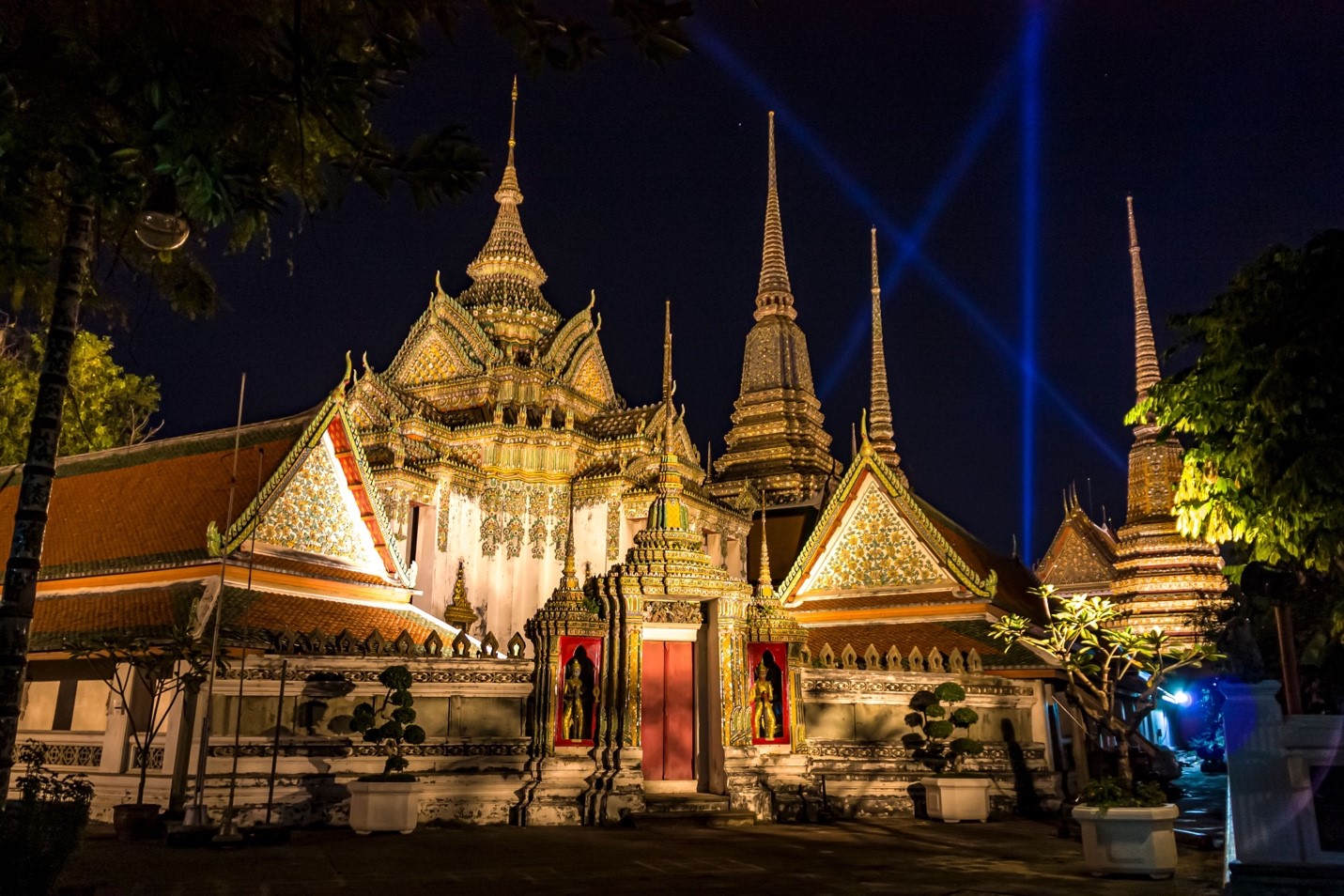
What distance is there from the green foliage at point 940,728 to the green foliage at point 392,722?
22.9 feet

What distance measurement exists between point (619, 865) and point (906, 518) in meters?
11.6

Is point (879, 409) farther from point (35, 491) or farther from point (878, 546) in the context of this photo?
point (35, 491)

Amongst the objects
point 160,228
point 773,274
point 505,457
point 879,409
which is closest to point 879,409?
point 879,409

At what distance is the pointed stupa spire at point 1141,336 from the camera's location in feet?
93.4

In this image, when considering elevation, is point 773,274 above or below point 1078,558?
above

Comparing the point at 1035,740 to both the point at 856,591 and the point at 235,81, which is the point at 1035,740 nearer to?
the point at 856,591

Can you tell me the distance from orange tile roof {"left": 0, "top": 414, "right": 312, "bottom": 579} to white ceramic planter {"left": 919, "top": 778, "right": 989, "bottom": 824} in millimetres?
10242

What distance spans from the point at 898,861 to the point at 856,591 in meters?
10.1

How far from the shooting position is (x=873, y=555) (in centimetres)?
1916

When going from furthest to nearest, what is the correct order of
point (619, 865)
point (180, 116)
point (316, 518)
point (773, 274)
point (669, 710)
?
point (773, 274) → point (316, 518) → point (669, 710) → point (619, 865) → point (180, 116)

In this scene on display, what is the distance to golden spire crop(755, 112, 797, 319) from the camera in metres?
36.6

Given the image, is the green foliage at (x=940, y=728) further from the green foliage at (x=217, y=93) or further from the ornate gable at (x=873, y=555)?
the green foliage at (x=217, y=93)

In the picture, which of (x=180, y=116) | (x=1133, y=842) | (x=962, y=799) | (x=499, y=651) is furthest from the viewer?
(x=499, y=651)

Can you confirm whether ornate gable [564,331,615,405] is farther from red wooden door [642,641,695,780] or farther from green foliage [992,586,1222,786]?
green foliage [992,586,1222,786]
